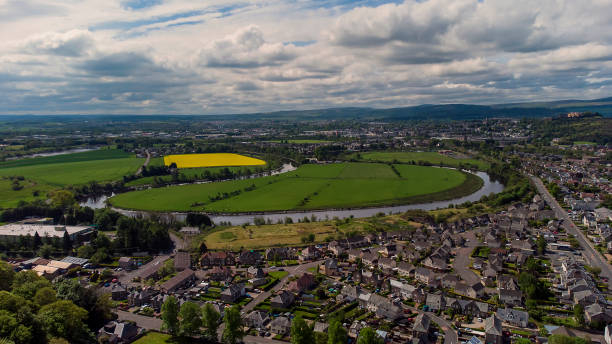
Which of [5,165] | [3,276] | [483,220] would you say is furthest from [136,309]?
[5,165]

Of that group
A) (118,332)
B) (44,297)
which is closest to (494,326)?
(118,332)

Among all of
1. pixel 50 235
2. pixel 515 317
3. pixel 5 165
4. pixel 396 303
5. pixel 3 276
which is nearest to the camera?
pixel 515 317

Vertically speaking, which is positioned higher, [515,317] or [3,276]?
[3,276]

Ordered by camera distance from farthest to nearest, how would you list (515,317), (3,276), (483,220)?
(483,220)
(3,276)
(515,317)

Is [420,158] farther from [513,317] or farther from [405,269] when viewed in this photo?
[513,317]

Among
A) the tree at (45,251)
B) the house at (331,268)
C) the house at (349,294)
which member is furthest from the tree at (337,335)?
the tree at (45,251)

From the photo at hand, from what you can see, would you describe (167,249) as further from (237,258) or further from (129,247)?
(237,258)
